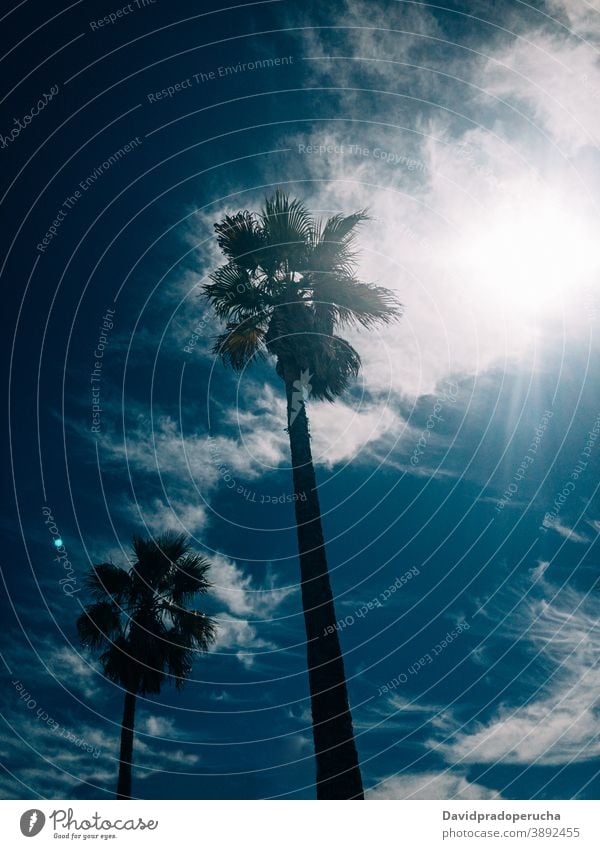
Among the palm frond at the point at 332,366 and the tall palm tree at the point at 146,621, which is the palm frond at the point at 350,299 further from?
the tall palm tree at the point at 146,621

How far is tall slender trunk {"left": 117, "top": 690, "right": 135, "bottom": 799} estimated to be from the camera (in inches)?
562

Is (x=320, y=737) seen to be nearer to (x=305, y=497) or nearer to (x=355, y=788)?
(x=355, y=788)

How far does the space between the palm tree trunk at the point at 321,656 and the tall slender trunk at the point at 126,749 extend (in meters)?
9.03

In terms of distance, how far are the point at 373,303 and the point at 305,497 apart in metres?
5.64

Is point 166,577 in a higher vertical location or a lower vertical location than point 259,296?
lower

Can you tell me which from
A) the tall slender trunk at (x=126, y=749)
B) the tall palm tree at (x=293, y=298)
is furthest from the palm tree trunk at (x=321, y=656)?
the tall slender trunk at (x=126, y=749)

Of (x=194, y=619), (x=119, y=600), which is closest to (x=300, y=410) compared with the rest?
(x=194, y=619)

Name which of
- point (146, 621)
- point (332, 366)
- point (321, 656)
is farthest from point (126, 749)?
point (332, 366)

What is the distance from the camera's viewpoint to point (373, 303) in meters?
13.1

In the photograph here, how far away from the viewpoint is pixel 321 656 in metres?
8.49

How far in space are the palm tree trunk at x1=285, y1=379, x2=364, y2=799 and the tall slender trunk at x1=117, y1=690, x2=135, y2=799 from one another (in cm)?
903

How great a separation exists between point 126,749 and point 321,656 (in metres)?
9.78

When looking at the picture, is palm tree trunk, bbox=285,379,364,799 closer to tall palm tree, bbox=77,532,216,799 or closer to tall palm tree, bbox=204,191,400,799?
tall palm tree, bbox=204,191,400,799

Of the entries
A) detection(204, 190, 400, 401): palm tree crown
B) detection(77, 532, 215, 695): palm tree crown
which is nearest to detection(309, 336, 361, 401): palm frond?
detection(204, 190, 400, 401): palm tree crown
